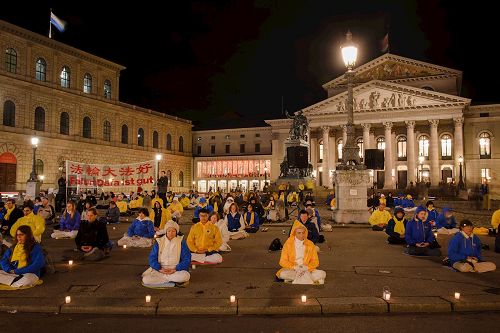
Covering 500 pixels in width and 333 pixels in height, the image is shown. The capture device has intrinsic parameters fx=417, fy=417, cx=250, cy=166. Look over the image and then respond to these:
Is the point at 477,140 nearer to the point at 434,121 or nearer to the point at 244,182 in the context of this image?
the point at 434,121

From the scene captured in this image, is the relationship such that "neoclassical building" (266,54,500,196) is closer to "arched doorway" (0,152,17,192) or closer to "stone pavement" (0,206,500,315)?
"arched doorway" (0,152,17,192)

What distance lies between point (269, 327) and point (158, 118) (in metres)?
59.8

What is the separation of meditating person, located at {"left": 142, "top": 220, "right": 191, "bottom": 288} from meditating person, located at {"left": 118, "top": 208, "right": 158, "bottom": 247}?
4.56 m

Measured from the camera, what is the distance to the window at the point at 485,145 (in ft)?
172

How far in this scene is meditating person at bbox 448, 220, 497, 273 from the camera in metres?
8.51

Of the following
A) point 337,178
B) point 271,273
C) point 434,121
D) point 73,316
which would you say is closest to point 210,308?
point 73,316

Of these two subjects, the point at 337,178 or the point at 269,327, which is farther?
the point at 337,178

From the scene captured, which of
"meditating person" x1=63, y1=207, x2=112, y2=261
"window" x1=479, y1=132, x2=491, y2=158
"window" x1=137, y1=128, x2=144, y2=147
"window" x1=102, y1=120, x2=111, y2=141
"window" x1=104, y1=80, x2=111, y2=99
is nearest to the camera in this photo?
"meditating person" x1=63, y1=207, x2=112, y2=261

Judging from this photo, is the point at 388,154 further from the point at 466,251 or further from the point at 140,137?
the point at 466,251

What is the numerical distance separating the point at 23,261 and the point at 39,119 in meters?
41.4

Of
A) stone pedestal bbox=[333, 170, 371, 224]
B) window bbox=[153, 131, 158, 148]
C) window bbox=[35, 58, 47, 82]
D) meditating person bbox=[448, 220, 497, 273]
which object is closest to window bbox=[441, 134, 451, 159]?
window bbox=[153, 131, 158, 148]

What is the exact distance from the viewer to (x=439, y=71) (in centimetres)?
5431

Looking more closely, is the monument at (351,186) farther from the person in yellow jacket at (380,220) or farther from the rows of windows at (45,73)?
the rows of windows at (45,73)

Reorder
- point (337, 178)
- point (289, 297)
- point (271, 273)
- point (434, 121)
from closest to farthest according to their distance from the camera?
point (289, 297) → point (271, 273) → point (337, 178) → point (434, 121)
